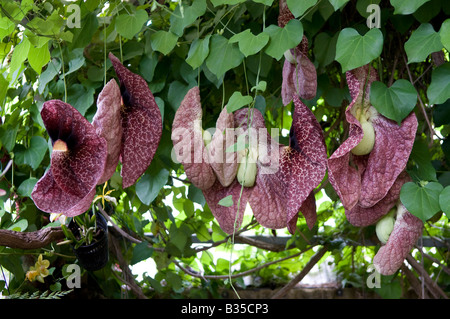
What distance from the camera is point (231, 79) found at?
1227 mm

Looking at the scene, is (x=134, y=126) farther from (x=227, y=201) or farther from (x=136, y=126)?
(x=227, y=201)

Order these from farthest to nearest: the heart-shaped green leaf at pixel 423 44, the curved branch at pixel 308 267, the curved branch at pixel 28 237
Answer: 1. the curved branch at pixel 308 267
2. the curved branch at pixel 28 237
3. the heart-shaped green leaf at pixel 423 44

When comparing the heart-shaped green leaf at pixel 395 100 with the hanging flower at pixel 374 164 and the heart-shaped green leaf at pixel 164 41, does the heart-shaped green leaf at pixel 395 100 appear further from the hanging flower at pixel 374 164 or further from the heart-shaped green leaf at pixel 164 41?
the heart-shaped green leaf at pixel 164 41

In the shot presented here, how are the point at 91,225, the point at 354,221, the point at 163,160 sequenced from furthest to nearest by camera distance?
the point at 91,225, the point at 163,160, the point at 354,221

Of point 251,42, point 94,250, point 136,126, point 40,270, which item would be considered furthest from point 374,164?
point 40,270

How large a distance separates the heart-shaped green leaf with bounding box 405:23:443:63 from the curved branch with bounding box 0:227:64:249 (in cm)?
80

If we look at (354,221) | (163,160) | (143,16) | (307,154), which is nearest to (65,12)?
(143,16)

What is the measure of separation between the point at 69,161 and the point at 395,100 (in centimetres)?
52

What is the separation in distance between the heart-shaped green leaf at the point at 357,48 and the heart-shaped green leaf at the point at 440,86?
0.34ft

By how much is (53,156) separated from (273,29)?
0.40 metres

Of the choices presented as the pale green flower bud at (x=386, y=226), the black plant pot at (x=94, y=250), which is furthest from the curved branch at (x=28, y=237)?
the pale green flower bud at (x=386, y=226)

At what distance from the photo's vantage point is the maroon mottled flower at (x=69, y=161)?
0.88 meters

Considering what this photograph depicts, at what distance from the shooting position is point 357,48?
0.84m
